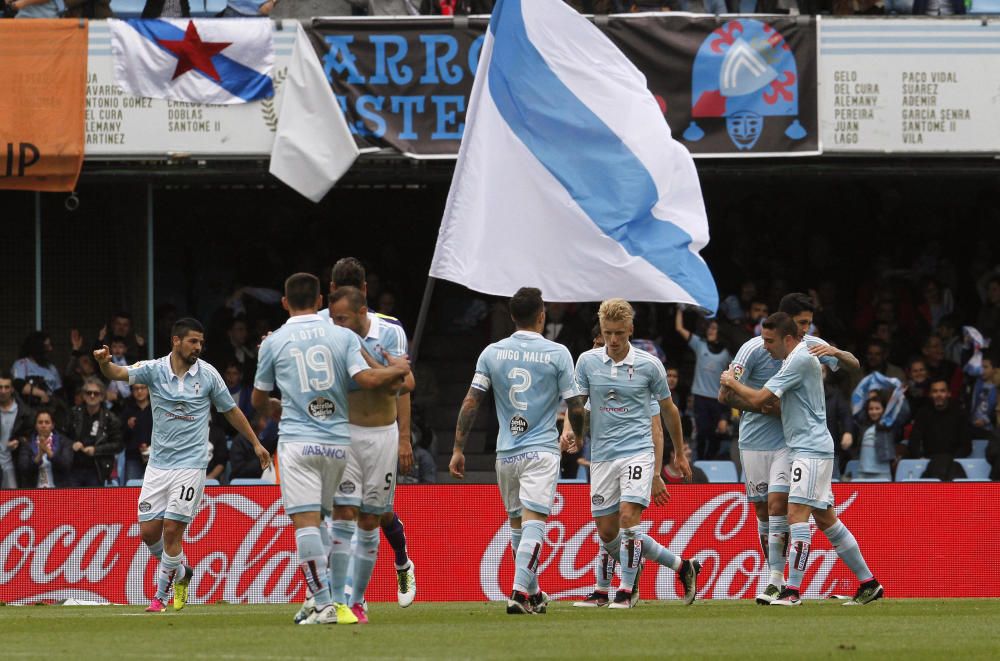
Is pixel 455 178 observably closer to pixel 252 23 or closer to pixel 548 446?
pixel 548 446

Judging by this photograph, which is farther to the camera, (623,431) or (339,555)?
(623,431)

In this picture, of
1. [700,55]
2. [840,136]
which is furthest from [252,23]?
[840,136]

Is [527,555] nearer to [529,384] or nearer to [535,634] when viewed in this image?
[529,384]

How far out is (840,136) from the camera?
22125 mm

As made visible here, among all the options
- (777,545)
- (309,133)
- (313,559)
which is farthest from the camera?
(309,133)

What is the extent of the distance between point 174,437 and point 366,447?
3.72 m

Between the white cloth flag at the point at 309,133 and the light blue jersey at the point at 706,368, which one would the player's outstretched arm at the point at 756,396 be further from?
the white cloth flag at the point at 309,133

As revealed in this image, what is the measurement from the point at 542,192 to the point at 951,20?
26.2 ft

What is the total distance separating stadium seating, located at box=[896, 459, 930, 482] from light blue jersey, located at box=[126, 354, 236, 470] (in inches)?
336

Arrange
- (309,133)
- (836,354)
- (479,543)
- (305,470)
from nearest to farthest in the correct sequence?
(305,470)
(836,354)
(479,543)
(309,133)

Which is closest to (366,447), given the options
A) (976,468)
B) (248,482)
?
(248,482)

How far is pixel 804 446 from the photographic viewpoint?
1398 centimetres

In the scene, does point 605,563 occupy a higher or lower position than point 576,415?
lower

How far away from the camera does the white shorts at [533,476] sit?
12.9 meters
